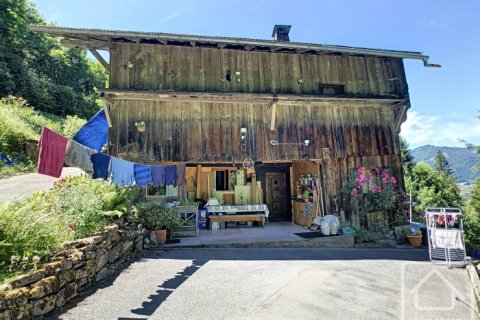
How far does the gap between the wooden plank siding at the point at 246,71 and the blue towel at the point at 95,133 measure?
1.42 m

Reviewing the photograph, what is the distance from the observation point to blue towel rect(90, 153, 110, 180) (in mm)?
6513

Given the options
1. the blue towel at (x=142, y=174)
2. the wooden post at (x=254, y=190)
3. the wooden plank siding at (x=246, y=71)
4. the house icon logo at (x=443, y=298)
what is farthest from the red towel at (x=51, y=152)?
the wooden post at (x=254, y=190)

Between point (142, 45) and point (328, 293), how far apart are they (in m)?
10.7

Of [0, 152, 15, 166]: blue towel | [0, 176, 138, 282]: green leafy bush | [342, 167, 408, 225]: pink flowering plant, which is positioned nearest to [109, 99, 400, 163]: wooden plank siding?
[342, 167, 408, 225]: pink flowering plant

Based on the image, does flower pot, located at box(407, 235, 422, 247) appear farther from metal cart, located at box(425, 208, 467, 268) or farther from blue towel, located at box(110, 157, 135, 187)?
blue towel, located at box(110, 157, 135, 187)

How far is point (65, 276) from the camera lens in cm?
455

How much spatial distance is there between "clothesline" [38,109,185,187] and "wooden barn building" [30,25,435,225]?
0.64 meters

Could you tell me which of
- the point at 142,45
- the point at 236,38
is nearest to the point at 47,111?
the point at 142,45

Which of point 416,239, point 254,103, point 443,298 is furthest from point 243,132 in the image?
point 416,239

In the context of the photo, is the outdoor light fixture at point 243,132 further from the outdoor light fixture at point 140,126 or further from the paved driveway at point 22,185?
the paved driveway at point 22,185

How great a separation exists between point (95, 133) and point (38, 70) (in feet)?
86.2

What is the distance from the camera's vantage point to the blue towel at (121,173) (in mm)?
7174

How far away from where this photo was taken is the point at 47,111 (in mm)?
24422

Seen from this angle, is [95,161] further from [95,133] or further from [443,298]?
[443,298]
